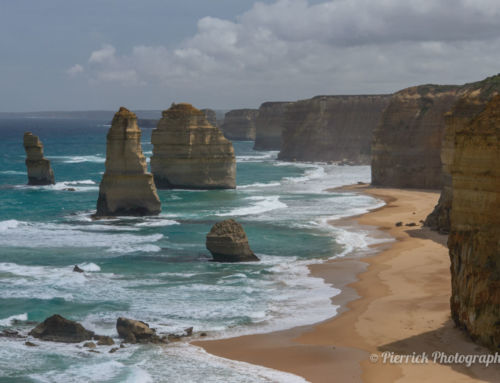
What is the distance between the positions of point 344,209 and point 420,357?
3209cm

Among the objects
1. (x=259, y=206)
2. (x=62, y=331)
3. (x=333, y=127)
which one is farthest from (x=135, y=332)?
(x=333, y=127)

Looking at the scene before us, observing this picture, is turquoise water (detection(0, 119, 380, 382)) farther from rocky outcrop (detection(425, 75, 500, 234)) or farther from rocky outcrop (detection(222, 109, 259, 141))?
rocky outcrop (detection(222, 109, 259, 141))

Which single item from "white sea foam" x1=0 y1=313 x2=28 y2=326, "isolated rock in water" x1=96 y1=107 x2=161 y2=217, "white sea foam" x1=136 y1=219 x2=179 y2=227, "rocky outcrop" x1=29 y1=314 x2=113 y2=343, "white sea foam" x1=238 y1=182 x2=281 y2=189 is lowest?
"white sea foam" x1=0 y1=313 x2=28 y2=326

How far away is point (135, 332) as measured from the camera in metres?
21.0

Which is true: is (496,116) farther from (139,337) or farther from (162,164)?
(162,164)

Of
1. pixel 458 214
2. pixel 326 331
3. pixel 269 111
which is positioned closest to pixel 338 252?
pixel 326 331

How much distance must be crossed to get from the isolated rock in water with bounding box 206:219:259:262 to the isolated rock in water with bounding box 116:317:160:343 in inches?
407

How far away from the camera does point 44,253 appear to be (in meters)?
34.1

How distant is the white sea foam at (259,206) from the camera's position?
4831 centimetres

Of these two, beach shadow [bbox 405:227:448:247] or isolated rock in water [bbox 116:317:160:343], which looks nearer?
isolated rock in water [bbox 116:317:160:343]

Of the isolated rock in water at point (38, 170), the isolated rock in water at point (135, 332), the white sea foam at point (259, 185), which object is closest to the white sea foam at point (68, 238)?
the isolated rock in water at point (135, 332)

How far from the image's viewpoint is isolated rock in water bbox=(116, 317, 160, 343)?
2088cm

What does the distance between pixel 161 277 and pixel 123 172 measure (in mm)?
16793

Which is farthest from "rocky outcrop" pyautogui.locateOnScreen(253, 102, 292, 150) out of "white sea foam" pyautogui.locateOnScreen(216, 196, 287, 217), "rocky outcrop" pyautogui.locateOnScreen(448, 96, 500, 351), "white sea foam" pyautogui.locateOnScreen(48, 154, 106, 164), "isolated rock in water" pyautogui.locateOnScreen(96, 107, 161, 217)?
"rocky outcrop" pyautogui.locateOnScreen(448, 96, 500, 351)
